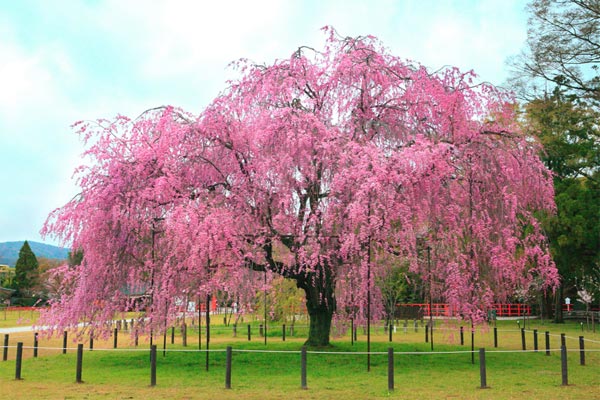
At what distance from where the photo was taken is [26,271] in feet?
252

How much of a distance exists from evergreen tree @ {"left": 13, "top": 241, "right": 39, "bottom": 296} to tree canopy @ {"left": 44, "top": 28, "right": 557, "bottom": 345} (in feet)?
211

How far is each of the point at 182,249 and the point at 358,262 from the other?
16.1ft

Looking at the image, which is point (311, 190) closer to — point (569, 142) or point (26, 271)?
point (569, 142)

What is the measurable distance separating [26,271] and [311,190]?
68.7m

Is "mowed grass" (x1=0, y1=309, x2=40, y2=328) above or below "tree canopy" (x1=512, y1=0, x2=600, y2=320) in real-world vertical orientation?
below

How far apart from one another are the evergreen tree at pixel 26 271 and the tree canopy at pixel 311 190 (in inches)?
2536

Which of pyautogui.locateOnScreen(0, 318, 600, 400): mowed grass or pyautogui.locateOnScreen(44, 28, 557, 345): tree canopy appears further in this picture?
pyautogui.locateOnScreen(44, 28, 557, 345): tree canopy

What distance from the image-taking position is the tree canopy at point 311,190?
1612 cm

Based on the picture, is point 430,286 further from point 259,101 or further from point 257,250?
point 259,101

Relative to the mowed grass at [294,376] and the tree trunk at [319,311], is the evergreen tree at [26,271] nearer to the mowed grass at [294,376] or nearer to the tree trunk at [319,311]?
the mowed grass at [294,376]

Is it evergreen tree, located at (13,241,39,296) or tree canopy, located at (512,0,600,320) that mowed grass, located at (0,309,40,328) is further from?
tree canopy, located at (512,0,600,320)

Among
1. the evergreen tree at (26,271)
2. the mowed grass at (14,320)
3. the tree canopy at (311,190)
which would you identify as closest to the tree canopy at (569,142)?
the tree canopy at (311,190)

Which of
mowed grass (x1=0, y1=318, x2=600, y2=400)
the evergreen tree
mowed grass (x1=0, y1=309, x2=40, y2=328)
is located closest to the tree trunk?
mowed grass (x1=0, y1=318, x2=600, y2=400)

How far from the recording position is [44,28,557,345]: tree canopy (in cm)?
1612
